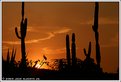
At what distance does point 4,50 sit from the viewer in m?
5.23

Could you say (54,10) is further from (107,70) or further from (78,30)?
(107,70)

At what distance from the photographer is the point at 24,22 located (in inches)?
207

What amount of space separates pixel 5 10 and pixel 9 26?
0.15 m

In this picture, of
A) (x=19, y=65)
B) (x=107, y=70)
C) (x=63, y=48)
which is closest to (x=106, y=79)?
(x=107, y=70)

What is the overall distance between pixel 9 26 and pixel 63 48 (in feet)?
1.76

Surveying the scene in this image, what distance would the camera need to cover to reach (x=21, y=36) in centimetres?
526

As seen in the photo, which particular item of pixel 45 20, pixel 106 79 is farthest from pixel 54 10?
pixel 106 79

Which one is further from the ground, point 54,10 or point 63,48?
point 54,10

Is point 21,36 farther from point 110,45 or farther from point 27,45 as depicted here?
point 110,45

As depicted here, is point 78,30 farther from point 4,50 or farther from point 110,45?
point 4,50

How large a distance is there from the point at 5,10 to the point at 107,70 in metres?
1.09

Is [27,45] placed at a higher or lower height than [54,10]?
lower

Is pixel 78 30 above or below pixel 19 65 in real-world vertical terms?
above

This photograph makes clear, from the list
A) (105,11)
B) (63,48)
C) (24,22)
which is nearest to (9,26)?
(24,22)
